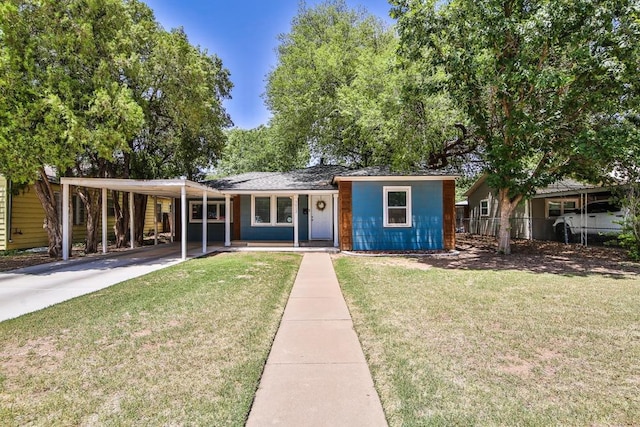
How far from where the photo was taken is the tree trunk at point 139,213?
16875mm

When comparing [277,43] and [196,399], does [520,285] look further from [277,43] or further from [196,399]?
[277,43]

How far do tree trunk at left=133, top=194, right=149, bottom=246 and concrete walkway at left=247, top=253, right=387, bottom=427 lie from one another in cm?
1352

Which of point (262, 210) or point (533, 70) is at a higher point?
point (533, 70)

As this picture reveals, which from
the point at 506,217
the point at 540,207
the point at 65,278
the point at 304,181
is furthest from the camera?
the point at 540,207

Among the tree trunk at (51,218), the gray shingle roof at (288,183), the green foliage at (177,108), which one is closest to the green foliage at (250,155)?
the gray shingle roof at (288,183)

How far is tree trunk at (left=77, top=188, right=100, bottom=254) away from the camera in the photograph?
13.5 meters

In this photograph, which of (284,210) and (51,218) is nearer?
(51,218)

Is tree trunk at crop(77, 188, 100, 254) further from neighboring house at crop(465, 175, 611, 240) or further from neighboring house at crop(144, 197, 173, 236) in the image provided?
neighboring house at crop(465, 175, 611, 240)

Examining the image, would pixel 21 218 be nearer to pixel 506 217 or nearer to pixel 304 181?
pixel 304 181

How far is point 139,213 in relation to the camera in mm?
17266

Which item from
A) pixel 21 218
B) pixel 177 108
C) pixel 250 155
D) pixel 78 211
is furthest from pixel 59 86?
pixel 250 155

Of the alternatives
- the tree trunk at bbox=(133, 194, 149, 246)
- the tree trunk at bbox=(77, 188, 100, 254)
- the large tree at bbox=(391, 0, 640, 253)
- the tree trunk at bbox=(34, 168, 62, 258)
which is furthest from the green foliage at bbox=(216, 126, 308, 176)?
the large tree at bbox=(391, 0, 640, 253)

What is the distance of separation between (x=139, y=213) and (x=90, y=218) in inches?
140

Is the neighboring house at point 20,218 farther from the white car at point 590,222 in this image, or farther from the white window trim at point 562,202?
the white window trim at point 562,202
